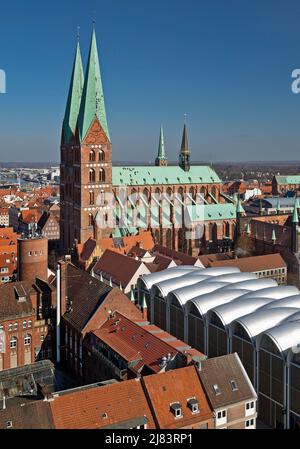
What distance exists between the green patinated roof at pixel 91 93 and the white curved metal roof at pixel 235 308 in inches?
1748

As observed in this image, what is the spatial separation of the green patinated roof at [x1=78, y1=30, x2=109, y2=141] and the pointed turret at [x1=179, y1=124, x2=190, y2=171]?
92.0ft

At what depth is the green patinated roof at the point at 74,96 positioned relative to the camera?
266 feet

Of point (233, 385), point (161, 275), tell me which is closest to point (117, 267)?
point (161, 275)

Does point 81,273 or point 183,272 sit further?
point 183,272

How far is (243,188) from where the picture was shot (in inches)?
7795

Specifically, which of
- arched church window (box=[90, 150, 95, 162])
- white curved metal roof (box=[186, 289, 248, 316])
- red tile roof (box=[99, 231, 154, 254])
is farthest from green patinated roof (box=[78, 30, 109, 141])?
white curved metal roof (box=[186, 289, 248, 316])

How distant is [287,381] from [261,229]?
47095mm

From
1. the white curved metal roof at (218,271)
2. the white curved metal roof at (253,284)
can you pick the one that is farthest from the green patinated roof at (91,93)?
the white curved metal roof at (253,284)

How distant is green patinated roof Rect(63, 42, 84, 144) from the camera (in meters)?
80.9

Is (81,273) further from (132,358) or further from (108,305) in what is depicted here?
(132,358)

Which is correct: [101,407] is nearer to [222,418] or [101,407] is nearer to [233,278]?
[222,418]

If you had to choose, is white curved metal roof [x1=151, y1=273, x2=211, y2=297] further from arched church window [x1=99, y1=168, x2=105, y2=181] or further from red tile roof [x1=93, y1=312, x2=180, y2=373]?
arched church window [x1=99, y1=168, x2=105, y2=181]

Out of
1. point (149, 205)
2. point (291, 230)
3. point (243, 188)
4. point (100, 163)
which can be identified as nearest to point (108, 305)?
point (291, 230)

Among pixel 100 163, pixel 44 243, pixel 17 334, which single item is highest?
pixel 100 163
